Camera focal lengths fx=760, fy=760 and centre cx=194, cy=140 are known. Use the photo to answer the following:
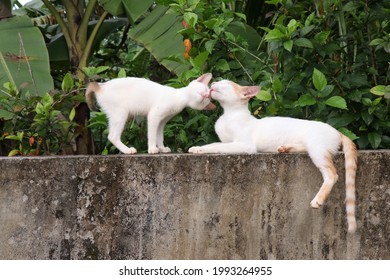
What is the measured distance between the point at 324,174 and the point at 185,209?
0.69 meters

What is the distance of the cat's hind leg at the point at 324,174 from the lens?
3.46 metres

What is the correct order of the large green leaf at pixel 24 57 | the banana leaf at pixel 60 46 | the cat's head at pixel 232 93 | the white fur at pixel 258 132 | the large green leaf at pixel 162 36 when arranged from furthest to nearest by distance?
the banana leaf at pixel 60 46 < the large green leaf at pixel 162 36 < the large green leaf at pixel 24 57 < the cat's head at pixel 232 93 < the white fur at pixel 258 132

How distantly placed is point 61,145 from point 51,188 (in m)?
0.89

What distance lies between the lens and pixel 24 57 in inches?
196

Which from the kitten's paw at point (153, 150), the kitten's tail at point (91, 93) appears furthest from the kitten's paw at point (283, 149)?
the kitten's tail at point (91, 93)

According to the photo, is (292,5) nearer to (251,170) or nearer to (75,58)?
(251,170)

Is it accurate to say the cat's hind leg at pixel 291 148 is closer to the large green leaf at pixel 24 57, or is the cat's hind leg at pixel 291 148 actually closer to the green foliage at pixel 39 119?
the green foliage at pixel 39 119

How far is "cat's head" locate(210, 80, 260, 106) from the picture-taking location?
3795mm

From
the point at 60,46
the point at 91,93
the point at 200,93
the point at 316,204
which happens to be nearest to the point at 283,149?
the point at 316,204

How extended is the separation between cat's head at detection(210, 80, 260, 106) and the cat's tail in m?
0.54

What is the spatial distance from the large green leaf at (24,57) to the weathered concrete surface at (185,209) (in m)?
1.14

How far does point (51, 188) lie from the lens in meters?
3.76

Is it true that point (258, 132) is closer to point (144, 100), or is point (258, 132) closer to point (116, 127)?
point (144, 100)

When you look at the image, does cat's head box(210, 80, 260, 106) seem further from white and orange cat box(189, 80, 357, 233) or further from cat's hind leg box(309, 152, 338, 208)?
cat's hind leg box(309, 152, 338, 208)
